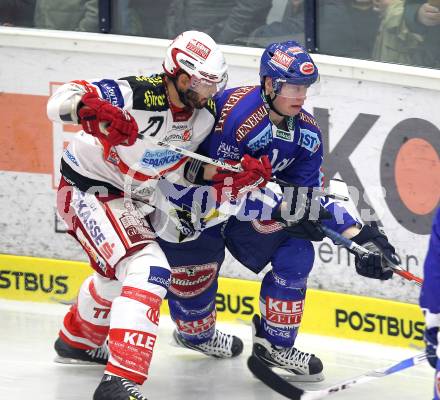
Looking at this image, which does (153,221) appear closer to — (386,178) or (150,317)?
(150,317)

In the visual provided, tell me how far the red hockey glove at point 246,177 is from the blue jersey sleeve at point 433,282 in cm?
115

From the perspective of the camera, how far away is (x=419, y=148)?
5.75m

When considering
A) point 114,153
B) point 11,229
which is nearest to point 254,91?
point 114,153

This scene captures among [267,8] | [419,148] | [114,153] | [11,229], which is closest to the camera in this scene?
[114,153]

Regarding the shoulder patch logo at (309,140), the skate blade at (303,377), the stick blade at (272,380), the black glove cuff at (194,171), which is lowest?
the skate blade at (303,377)

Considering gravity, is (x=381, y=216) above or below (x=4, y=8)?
below

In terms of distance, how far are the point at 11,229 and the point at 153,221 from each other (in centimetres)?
166

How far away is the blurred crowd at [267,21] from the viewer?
583 cm

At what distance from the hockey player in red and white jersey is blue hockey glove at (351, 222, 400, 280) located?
0.72m

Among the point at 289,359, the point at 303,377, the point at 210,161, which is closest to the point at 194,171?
the point at 210,161

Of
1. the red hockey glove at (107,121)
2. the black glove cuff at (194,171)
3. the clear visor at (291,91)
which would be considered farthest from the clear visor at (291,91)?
the red hockey glove at (107,121)

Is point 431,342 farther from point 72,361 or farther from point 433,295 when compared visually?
point 72,361

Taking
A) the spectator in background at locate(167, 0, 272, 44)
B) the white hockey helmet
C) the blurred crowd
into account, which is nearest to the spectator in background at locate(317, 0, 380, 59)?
the blurred crowd

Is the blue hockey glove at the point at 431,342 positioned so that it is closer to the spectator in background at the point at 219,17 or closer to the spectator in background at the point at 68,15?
the spectator in background at the point at 219,17
